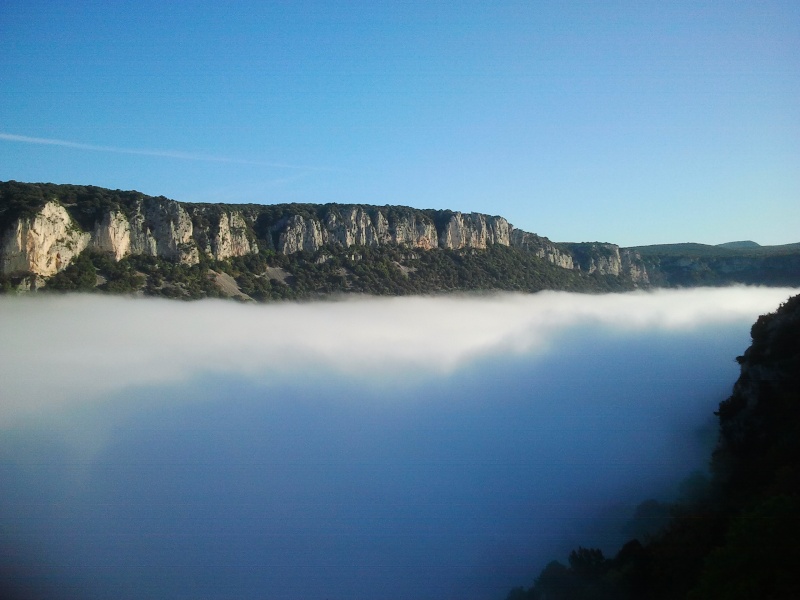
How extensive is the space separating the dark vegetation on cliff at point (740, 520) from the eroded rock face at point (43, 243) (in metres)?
53.8

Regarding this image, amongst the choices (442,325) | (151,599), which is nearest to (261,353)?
(442,325)

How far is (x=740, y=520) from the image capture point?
1090 centimetres

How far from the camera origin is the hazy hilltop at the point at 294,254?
5450cm

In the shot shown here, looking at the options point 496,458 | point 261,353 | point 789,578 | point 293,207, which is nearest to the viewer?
point 789,578

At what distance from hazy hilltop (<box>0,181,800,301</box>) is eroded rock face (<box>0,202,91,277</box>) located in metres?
0.11

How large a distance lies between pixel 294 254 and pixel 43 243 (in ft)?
109

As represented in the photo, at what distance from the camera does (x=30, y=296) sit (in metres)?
52.2

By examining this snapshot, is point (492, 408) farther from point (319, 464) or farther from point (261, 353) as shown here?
point (261, 353)

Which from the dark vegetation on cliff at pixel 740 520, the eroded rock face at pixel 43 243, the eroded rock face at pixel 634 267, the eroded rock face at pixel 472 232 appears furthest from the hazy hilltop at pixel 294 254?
the dark vegetation on cliff at pixel 740 520

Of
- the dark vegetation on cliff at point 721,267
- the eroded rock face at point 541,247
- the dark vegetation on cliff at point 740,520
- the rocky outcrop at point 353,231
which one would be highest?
the rocky outcrop at point 353,231

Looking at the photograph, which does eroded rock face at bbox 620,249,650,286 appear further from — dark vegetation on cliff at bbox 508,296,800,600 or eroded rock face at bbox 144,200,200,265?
dark vegetation on cliff at bbox 508,296,800,600

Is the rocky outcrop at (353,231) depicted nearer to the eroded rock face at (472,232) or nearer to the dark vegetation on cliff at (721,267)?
the eroded rock face at (472,232)

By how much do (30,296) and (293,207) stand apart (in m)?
41.3

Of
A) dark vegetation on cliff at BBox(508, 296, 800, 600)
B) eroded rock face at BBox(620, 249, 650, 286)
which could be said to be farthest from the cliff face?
dark vegetation on cliff at BBox(508, 296, 800, 600)
